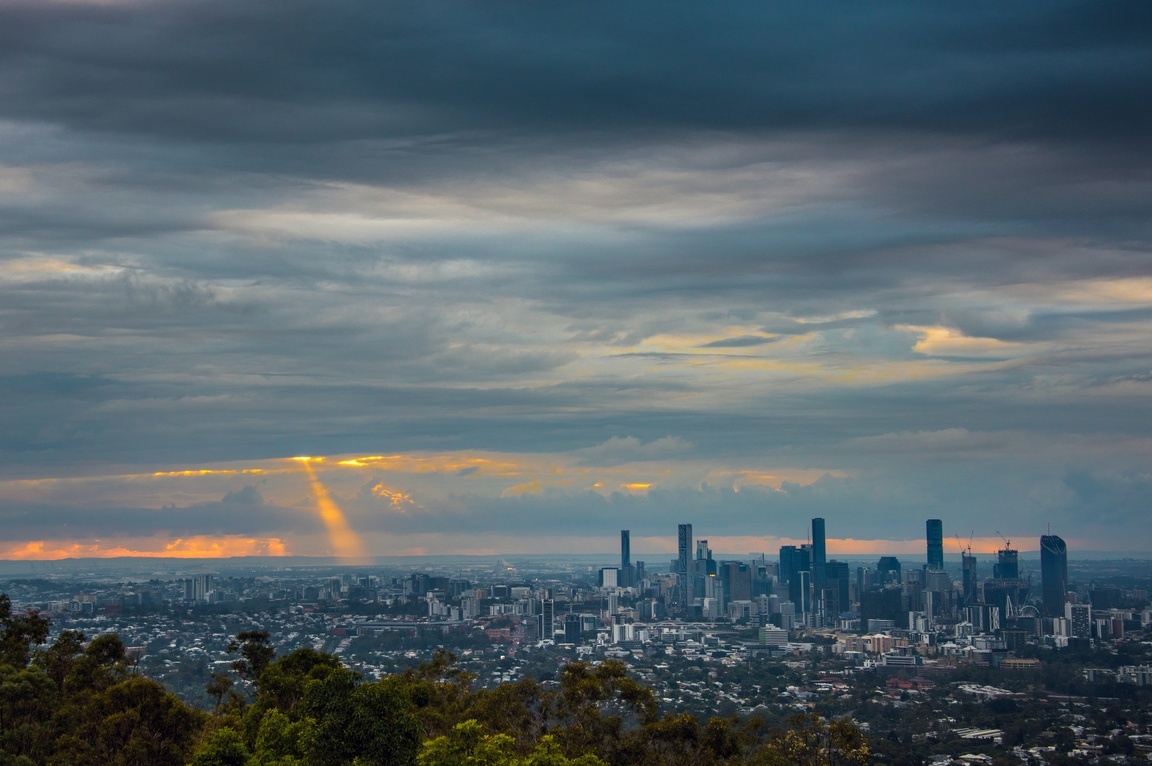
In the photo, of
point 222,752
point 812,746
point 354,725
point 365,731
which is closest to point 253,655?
point 222,752

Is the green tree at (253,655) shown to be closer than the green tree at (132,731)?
No

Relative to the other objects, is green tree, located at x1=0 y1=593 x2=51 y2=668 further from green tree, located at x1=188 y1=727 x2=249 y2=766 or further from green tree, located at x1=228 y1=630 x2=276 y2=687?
green tree, located at x1=188 y1=727 x2=249 y2=766

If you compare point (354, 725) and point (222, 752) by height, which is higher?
point (354, 725)

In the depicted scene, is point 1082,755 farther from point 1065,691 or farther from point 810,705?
point 1065,691

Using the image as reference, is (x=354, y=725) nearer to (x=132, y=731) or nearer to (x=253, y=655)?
(x=132, y=731)

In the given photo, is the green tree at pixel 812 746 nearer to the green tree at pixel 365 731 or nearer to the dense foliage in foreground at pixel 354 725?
the dense foliage in foreground at pixel 354 725

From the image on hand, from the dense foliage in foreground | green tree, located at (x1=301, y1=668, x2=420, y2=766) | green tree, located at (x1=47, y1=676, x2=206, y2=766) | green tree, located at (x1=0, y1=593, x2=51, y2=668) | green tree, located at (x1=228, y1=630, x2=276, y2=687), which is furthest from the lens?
green tree, located at (x1=228, y1=630, x2=276, y2=687)

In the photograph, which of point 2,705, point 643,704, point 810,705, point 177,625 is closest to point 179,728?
point 2,705

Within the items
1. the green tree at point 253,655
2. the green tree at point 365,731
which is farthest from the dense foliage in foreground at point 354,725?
the green tree at point 253,655

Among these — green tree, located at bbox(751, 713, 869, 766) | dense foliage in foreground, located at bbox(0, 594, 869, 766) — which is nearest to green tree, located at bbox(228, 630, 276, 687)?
dense foliage in foreground, located at bbox(0, 594, 869, 766)
